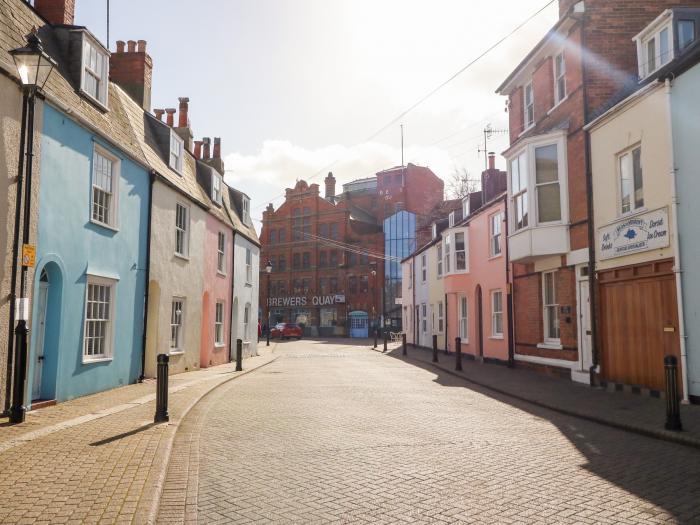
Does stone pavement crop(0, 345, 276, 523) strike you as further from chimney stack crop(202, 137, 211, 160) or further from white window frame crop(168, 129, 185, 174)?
chimney stack crop(202, 137, 211, 160)

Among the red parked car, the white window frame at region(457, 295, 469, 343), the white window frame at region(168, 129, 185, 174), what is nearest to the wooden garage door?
the white window frame at region(457, 295, 469, 343)

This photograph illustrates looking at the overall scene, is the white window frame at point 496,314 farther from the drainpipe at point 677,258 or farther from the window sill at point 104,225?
the window sill at point 104,225

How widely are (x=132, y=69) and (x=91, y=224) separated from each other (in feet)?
26.3

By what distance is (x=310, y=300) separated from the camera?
218ft

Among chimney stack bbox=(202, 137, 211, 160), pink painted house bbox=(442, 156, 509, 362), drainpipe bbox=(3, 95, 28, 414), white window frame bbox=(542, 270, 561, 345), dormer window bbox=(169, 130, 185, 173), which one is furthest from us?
chimney stack bbox=(202, 137, 211, 160)

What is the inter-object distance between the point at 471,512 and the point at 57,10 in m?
14.0

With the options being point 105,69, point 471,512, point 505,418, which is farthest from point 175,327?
point 471,512

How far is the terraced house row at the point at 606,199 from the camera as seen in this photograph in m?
11.0

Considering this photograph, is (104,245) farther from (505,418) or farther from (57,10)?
(505,418)

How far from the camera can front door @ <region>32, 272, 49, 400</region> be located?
10.3 m

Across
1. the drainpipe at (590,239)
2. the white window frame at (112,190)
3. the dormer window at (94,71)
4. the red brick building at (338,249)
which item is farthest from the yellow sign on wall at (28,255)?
the red brick building at (338,249)

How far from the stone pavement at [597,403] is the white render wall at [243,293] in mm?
11535

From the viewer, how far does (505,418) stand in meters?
9.66

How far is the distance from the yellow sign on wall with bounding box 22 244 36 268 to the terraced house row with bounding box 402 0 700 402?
37.2ft
